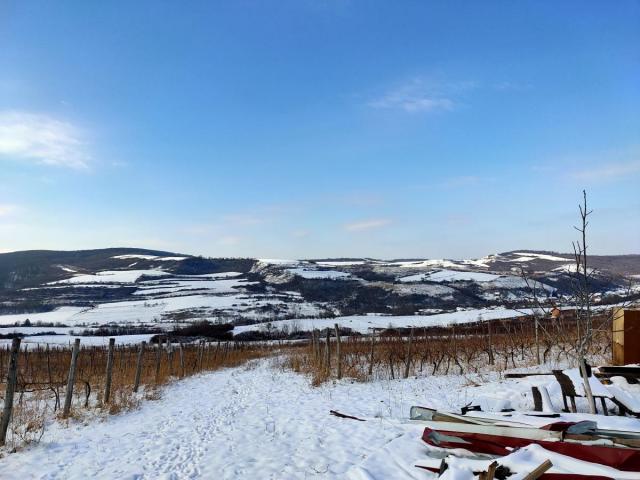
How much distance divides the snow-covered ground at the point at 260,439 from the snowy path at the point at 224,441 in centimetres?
2

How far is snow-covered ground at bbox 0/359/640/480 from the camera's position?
596 cm

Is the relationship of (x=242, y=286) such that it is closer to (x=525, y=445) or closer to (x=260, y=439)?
(x=260, y=439)

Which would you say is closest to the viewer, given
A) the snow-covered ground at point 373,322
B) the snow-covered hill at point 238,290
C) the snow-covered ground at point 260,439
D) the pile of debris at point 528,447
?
the pile of debris at point 528,447

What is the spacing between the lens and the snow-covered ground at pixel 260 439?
5.96 meters

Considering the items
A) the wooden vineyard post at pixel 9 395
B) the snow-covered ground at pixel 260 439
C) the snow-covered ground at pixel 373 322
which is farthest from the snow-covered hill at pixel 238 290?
the wooden vineyard post at pixel 9 395

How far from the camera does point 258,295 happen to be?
359 ft

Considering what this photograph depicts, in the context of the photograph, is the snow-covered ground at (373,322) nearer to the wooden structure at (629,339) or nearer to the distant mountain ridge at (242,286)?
the distant mountain ridge at (242,286)

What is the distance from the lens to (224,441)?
25.9ft

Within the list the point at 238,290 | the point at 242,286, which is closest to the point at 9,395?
the point at 238,290

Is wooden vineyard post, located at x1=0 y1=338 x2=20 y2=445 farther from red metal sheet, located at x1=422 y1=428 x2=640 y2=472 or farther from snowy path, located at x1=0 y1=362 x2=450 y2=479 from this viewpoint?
red metal sheet, located at x1=422 y1=428 x2=640 y2=472

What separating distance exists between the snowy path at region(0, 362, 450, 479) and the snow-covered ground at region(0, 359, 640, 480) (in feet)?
0.05

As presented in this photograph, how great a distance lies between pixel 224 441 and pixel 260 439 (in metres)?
0.62

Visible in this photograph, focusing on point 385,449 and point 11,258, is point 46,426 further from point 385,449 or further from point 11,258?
point 11,258

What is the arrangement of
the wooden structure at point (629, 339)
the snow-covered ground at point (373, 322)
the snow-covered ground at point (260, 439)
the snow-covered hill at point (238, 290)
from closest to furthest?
the snow-covered ground at point (260, 439) < the wooden structure at point (629, 339) < the snow-covered ground at point (373, 322) < the snow-covered hill at point (238, 290)
